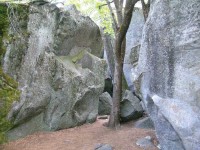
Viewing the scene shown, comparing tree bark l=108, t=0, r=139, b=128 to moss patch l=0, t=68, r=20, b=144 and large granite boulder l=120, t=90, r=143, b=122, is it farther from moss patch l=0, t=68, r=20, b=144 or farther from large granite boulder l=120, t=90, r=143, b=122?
moss patch l=0, t=68, r=20, b=144

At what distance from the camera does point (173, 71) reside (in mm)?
6191

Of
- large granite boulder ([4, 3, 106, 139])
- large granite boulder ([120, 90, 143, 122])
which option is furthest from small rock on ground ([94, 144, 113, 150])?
large granite boulder ([120, 90, 143, 122])

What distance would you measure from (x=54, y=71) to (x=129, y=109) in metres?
3.75

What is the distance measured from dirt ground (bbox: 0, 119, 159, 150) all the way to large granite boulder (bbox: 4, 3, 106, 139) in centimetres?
51

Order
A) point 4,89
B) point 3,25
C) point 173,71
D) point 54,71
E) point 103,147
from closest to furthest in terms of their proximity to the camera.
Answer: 1. point 173,71
2. point 103,147
3. point 4,89
4. point 3,25
5. point 54,71

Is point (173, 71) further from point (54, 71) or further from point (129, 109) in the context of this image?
point (54, 71)

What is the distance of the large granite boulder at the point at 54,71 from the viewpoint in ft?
31.0

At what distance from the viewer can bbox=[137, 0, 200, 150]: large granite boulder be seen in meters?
5.70

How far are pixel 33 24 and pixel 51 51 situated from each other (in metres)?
1.41

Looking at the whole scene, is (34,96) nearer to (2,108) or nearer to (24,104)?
(24,104)

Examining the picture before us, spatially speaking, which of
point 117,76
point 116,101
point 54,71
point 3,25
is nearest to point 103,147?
point 116,101

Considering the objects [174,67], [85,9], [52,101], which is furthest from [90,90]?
[85,9]

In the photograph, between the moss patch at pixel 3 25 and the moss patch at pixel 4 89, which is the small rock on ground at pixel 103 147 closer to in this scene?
the moss patch at pixel 4 89

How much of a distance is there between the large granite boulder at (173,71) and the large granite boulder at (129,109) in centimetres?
453
